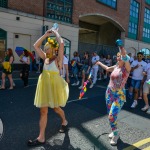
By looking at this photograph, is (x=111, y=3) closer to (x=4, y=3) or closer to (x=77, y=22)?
(x=77, y=22)

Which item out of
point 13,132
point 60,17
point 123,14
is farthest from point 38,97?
point 123,14

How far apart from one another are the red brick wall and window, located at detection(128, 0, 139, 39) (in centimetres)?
1531

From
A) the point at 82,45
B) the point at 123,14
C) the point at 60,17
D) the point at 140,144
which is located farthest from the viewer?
the point at 123,14

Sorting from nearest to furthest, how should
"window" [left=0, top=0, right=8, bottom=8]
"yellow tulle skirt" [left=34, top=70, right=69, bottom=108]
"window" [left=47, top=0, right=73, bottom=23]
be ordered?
1. "yellow tulle skirt" [left=34, top=70, right=69, bottom=108]
2. "window" [left=0, top=0, right=8, bottom=8]
3. "window" [left=47, top=0, right=73, bottom=23]

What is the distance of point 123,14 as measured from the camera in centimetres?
2636

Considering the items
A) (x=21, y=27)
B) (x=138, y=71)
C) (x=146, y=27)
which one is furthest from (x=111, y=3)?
(x=138, y=71)

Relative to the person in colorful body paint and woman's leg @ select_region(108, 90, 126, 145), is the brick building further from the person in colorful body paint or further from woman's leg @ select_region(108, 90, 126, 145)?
woman's leg @ select_region(108, 90, 126, 145)

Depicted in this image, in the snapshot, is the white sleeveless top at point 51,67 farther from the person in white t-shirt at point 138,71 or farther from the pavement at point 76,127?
the person in white t-shirt at point 138,71

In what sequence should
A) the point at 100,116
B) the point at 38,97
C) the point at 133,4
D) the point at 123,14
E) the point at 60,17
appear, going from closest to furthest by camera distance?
the point at 38,97, the point at 100,116, the point at 60,17, the point at 123,14, the point at 133,4

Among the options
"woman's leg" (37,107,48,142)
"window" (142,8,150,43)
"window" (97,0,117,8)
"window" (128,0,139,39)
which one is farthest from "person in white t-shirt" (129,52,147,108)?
"window" (142,8,150,43)

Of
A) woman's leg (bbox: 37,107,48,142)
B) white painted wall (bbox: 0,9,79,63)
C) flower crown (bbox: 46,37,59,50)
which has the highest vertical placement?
white painted wall (bbox: 0,9,79,63)

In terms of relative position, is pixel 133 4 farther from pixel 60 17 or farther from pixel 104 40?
pixel 60 17

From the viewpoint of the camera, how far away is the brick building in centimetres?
1531

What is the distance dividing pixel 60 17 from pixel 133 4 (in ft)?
46.7
